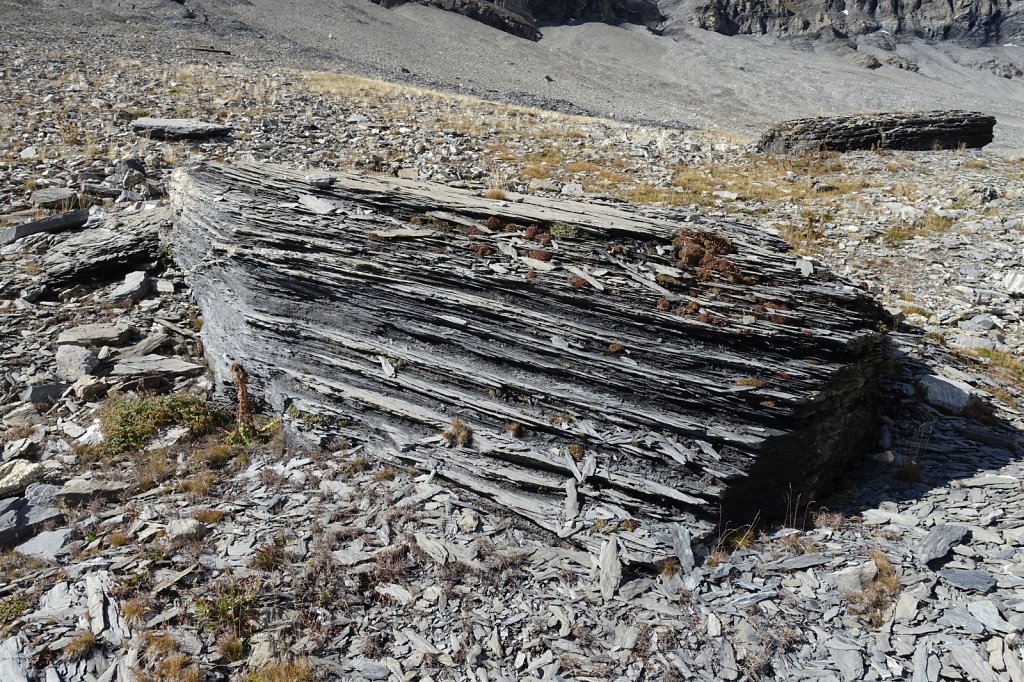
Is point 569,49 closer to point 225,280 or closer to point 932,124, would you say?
point 932,124

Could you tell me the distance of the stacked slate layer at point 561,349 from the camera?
7.25 metres

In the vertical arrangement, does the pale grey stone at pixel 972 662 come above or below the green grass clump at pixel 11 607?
above

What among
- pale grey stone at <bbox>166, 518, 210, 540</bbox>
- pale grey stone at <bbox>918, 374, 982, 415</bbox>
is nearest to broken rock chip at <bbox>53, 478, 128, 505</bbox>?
pale grey stone at <bbox>166, 518, 210, 540</bbox>

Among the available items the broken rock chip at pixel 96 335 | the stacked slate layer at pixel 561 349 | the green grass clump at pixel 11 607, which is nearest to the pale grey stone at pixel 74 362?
the broken rock chip at pixel 96 335

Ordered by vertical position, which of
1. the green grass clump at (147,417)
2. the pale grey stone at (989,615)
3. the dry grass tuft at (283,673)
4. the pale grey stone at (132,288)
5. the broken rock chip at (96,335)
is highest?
the pale grey stone at (989,615)

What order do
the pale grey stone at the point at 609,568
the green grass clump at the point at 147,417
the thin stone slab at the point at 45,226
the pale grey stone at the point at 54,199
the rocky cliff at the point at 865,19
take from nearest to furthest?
1. the pale grey stone at the point at 609,568
2. the green grass clump at the point at 147,417
3. the thin stone slab at the point at 45,226
4. the pale grey stone at the point at 54,199
5. the rocky cliff at the point at 865,19

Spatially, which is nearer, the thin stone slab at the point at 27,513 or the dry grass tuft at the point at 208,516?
the thin stone slab at the point at 27,513

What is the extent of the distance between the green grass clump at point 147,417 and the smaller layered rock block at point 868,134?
25.3m

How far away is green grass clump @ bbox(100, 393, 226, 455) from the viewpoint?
8734 millimetres

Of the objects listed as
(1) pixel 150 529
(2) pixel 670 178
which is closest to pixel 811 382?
(1) pixel 150 529

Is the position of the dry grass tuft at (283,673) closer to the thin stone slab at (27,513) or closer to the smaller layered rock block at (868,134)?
the thin stone slab at (27,513)

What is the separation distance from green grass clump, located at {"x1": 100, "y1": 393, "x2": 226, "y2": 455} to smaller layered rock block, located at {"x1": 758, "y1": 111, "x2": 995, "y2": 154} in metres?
25.3

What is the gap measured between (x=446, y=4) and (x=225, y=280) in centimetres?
10195

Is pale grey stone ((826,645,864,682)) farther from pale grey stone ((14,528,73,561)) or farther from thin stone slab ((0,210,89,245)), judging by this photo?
thin stone slab ((0,210,89,245))
